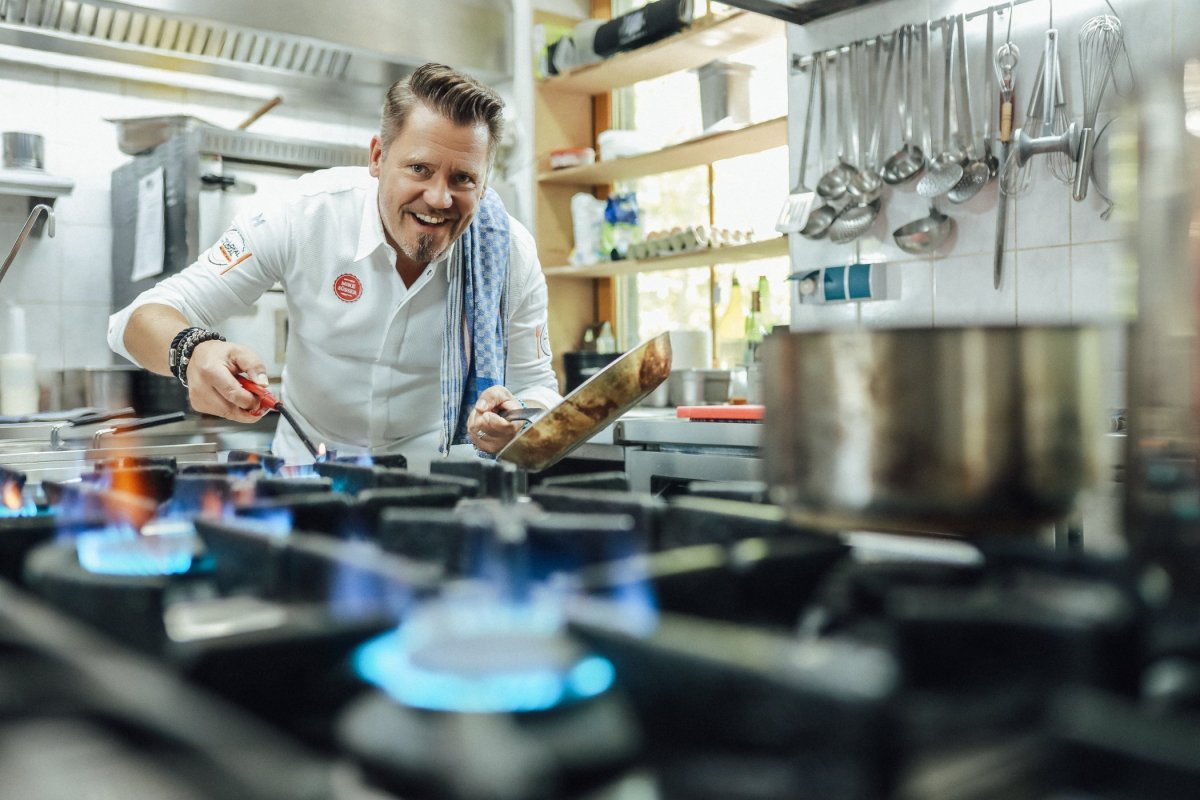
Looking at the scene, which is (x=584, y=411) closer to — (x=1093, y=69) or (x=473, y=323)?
(x=473, y=323)

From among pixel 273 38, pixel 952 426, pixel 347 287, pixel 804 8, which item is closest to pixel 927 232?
pixel 804 8

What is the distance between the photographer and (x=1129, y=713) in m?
0.27

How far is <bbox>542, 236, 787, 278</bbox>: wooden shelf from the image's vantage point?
2900mm

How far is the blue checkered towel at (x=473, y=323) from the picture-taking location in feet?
5.92

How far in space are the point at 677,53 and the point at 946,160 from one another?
107 cm

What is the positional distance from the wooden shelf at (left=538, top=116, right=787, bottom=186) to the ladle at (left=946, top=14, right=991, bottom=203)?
52cm

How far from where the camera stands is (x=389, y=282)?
184 cm

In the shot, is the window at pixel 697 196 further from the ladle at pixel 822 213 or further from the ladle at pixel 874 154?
the ladle at pixel 874 154

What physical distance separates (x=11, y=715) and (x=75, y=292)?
3.39m

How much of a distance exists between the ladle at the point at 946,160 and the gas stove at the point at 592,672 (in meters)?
2.05

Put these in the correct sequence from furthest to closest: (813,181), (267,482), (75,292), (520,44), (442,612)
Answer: (520,44) < (75,292) < (813,181) < (267,482) < (442,612)

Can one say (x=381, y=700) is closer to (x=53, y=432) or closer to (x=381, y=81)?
(x=53, y=432)

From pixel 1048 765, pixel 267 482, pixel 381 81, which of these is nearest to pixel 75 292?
pixel 381 81

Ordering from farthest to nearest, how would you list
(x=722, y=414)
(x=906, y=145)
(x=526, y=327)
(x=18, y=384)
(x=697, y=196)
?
(x=697, y=196), (x=18, y=384), (x=906, y=145), (x=722, y=414), (x=526, y=327)
